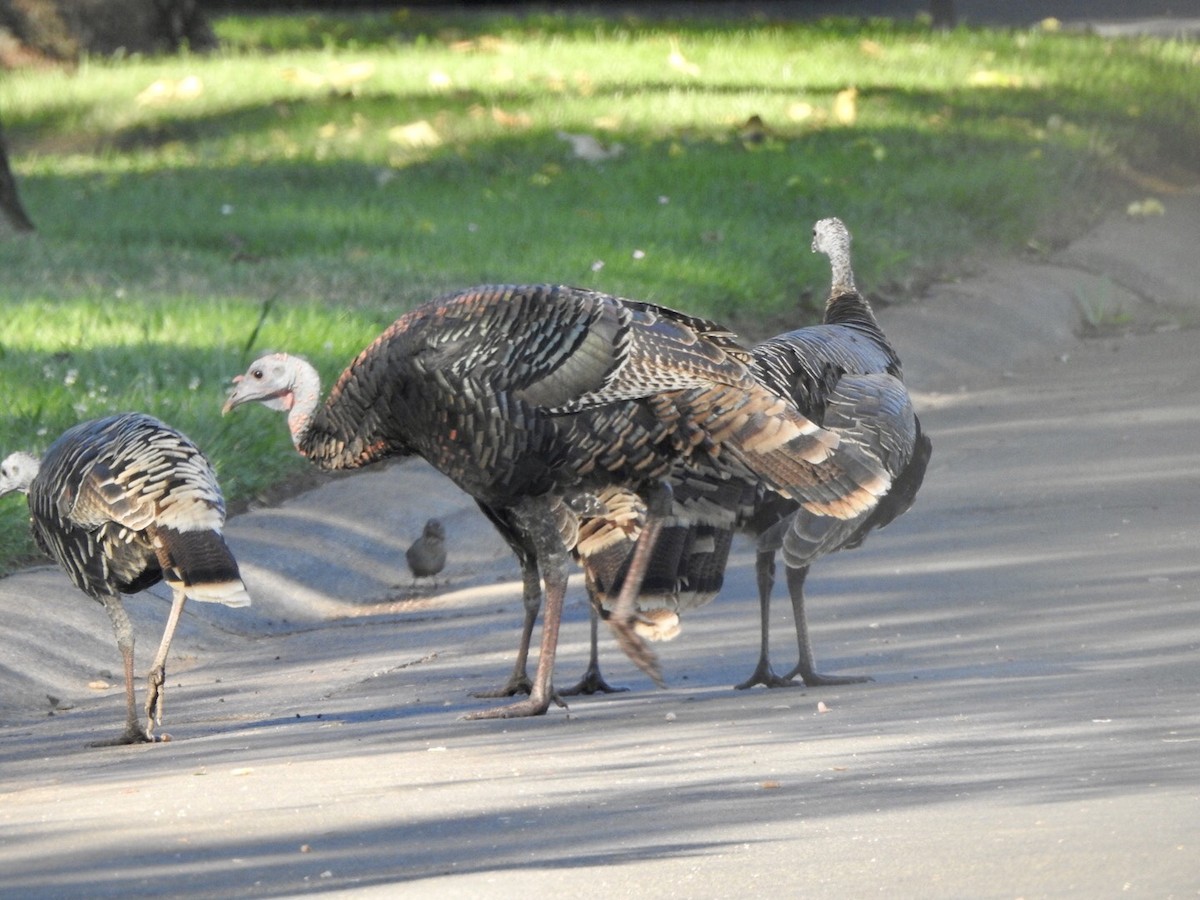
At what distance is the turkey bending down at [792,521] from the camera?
693cm

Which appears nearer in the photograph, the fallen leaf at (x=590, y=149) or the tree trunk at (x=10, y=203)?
the tree trunk at (x=10, y=203)

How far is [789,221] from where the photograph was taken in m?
14.8

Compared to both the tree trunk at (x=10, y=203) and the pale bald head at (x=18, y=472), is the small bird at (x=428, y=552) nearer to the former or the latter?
the pale bald head at (x=18, y=472)

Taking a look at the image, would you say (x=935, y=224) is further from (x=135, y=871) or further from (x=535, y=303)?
(x=135, y=871)

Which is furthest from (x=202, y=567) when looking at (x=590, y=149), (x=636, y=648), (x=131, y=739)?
(x=590, y=149)

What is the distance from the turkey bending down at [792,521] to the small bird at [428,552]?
1.75 meters

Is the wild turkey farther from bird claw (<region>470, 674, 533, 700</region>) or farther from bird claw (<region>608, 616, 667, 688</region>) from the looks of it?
bird claw (<region>470, 674, 533, 700</region>)

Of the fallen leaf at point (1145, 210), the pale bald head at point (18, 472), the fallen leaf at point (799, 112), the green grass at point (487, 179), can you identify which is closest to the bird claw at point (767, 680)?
the pale bald head at point (18, 472)

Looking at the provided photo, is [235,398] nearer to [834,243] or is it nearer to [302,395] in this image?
[302,395]

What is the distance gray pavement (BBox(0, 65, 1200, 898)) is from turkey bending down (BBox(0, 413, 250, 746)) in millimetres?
369

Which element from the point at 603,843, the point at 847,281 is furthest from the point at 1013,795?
the point at 847,281

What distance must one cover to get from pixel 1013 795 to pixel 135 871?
1922mm

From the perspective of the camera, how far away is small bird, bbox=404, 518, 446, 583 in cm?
891

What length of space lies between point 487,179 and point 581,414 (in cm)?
946
